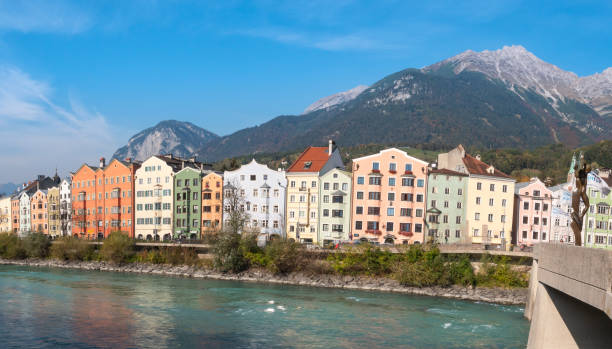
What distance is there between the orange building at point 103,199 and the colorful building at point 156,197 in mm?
1967

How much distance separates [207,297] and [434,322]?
2179 centimetres

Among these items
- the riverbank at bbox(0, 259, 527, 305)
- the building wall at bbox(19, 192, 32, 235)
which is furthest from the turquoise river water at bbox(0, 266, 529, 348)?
the building wall at bbox(19, 192, 32, 235)

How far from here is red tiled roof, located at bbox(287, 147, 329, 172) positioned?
75.6 metres

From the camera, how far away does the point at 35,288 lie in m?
52.6

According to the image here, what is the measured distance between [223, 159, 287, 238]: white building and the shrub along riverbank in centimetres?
1085

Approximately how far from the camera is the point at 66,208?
101 m

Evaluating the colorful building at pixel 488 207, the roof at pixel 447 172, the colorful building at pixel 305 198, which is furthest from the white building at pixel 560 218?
the colorful building at pixel 305 198

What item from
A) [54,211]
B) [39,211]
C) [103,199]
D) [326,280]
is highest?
[103,199]

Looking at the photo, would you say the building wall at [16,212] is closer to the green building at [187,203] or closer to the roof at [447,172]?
the green building at [187,203]

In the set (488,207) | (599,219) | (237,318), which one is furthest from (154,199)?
(599,219)

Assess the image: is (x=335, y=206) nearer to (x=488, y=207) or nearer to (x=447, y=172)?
(x=447, y=172)

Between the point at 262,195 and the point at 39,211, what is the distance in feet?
200

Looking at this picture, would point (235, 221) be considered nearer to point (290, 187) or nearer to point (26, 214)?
point (290, 187)

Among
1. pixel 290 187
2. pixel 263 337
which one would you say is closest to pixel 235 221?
pixel 290 187
